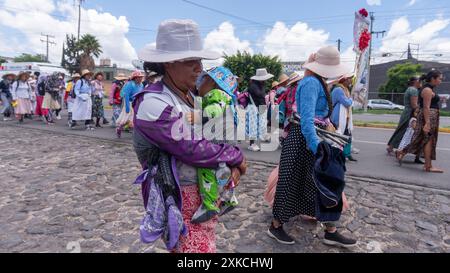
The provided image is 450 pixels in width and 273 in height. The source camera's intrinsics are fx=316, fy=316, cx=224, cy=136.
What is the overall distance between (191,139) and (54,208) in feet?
10.5

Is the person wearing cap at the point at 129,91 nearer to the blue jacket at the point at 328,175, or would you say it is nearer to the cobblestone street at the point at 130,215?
the cobblestone street at the point at 130,215

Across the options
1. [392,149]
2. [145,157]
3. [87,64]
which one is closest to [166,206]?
[145,157]

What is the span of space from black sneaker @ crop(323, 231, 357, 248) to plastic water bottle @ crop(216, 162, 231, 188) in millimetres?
1872

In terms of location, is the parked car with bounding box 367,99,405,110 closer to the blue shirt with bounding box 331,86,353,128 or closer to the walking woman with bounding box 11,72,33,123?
the blue shirt with bounding box 331,86,353,128

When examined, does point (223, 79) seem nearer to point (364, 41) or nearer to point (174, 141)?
point (174, 141)

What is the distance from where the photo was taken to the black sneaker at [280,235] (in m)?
3.05

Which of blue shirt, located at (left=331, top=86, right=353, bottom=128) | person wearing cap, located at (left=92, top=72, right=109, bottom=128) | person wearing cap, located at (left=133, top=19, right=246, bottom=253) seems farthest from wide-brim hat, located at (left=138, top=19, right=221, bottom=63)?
person wearing cap, located at (left=92, top=72, right=109, bottom=128)

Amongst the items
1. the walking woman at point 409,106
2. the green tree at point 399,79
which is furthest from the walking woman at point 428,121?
the green tree at point 399,79

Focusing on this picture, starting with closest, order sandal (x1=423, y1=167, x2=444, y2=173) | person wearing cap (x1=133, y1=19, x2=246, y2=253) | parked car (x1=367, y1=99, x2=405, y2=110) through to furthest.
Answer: person wearing cap (x1=133, y1=19, x2=246, y2=253), sandal (x1=423, y1=167, x2=444, y2=173), parked car (x1=367, y1=99, x2=405, y2=110)

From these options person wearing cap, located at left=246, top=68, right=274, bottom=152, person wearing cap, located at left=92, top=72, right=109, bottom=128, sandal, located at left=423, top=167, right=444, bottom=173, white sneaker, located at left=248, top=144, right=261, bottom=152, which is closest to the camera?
sandal, located at left=423, top=167, right=444, bottom=173

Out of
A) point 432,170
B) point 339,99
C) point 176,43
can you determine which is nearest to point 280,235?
point 176,43

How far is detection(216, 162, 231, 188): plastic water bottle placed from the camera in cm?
155

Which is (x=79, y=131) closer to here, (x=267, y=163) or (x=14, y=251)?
(x=267, y=163)

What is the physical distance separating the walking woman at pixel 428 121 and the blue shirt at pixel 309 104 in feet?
11.8
